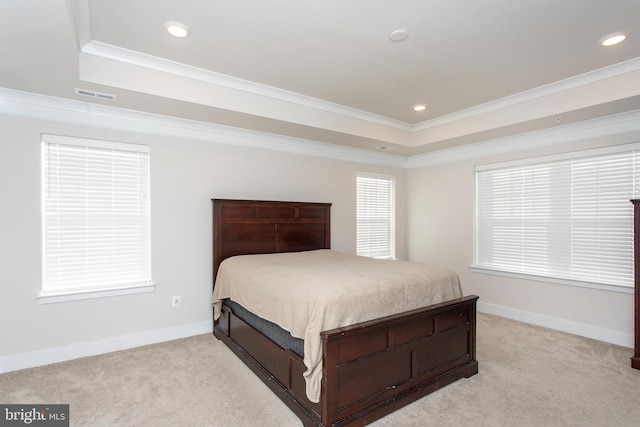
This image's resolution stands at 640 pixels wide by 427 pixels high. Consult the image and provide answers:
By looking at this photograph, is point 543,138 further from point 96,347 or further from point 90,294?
point 96,347

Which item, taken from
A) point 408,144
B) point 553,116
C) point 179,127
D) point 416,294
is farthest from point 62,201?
point 553,116

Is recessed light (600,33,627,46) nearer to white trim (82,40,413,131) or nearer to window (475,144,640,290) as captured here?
window (475,144,640,290)

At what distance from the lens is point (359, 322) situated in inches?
80.4

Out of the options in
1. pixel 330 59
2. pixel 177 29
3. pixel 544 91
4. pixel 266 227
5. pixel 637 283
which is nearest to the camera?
pixel 177 29

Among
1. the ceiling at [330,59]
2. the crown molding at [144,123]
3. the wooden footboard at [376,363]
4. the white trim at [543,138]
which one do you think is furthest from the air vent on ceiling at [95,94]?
the white trim at [543,138]

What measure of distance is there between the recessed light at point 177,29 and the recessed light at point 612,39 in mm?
2922

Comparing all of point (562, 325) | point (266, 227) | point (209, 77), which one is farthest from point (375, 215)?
point (209, 77)

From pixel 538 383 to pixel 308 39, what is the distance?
308 centimetres

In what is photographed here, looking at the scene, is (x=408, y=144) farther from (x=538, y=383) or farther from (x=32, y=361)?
(x=32, y=361)

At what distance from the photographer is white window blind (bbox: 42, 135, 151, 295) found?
9.61ft

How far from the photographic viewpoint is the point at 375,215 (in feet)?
17.1

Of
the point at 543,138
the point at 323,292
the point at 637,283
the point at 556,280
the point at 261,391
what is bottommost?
the point at 261,391

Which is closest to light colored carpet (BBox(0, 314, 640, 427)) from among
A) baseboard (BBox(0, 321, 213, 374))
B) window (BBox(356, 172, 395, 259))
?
baseboard (BBox(0, 321, 213, 374))

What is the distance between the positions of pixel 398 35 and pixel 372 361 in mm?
2191
